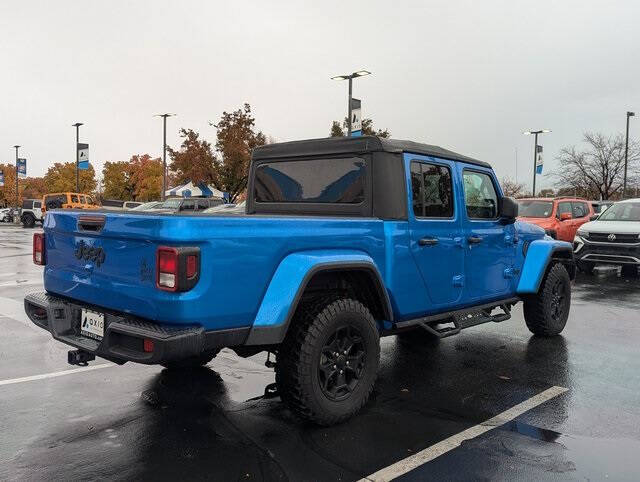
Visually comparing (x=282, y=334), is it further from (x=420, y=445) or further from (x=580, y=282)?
(x=580, y=282)

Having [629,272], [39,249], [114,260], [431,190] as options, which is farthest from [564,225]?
[114,260]

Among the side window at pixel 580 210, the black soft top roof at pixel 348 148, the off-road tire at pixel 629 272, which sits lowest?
the off-road tire at pixel 629 272

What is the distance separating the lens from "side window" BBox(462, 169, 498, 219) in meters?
5.01

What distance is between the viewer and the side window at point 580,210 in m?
15.8

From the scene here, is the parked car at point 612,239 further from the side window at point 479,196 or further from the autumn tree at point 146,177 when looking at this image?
the autumn tree at point 146,177

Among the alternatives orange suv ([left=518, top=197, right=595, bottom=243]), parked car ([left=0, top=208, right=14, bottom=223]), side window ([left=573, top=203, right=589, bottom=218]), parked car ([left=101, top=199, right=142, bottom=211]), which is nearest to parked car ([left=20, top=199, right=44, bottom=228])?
parked car ([left=101, top=199, right=142, bottom=211])

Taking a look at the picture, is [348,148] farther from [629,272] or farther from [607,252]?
[629,272]

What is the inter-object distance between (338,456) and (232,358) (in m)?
2.34

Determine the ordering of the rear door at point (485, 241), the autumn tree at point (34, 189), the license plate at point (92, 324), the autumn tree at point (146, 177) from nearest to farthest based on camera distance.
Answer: the license plate at point (92, 324)
the rear door at point (485, 241)
the autumn tree at point (146, 177)
the autumn tree at point (34, 189)

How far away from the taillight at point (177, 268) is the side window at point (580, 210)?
1492 centimetres

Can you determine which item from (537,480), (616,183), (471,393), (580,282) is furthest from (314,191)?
(616,183)

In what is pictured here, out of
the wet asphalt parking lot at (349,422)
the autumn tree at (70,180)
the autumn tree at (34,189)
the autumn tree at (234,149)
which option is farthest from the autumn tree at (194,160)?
the autumn tree at (34,189)

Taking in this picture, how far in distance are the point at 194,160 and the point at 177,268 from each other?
110ft

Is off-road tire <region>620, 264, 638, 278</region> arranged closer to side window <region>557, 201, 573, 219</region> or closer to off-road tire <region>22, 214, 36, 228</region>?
Answer: side window <region>557, 201, 573, 219</region>
